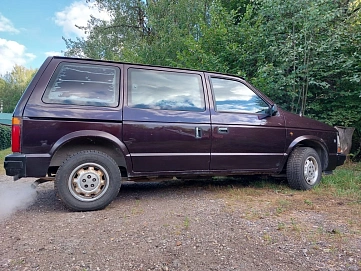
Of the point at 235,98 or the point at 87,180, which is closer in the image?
the point at 87,180

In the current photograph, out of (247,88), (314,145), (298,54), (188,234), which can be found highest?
(298,54)

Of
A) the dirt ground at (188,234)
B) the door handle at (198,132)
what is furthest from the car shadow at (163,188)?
the door handle at (198,132)

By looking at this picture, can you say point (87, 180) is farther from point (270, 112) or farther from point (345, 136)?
point (345, 136)

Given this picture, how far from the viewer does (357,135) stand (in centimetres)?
699

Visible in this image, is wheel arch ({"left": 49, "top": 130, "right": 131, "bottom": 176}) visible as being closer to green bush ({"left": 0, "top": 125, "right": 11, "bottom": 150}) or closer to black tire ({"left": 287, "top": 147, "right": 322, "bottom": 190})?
black tire ({"left": 287, "top": 147, "right": 322, "bottom": 190})

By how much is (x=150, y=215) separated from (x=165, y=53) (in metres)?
7.93

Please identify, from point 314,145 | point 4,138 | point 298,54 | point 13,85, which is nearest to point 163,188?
point 314,145

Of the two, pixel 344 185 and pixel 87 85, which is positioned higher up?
pixel 87 85

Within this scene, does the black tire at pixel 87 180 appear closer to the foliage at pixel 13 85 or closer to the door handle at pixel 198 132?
the door handle at pixel 198 132

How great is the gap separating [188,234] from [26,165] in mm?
1926

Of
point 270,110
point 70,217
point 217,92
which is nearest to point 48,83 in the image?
point 70,217

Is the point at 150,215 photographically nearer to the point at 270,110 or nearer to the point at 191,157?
the point at 191,157

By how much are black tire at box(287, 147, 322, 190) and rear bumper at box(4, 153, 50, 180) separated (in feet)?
11.2

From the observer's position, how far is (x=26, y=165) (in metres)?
3.08
